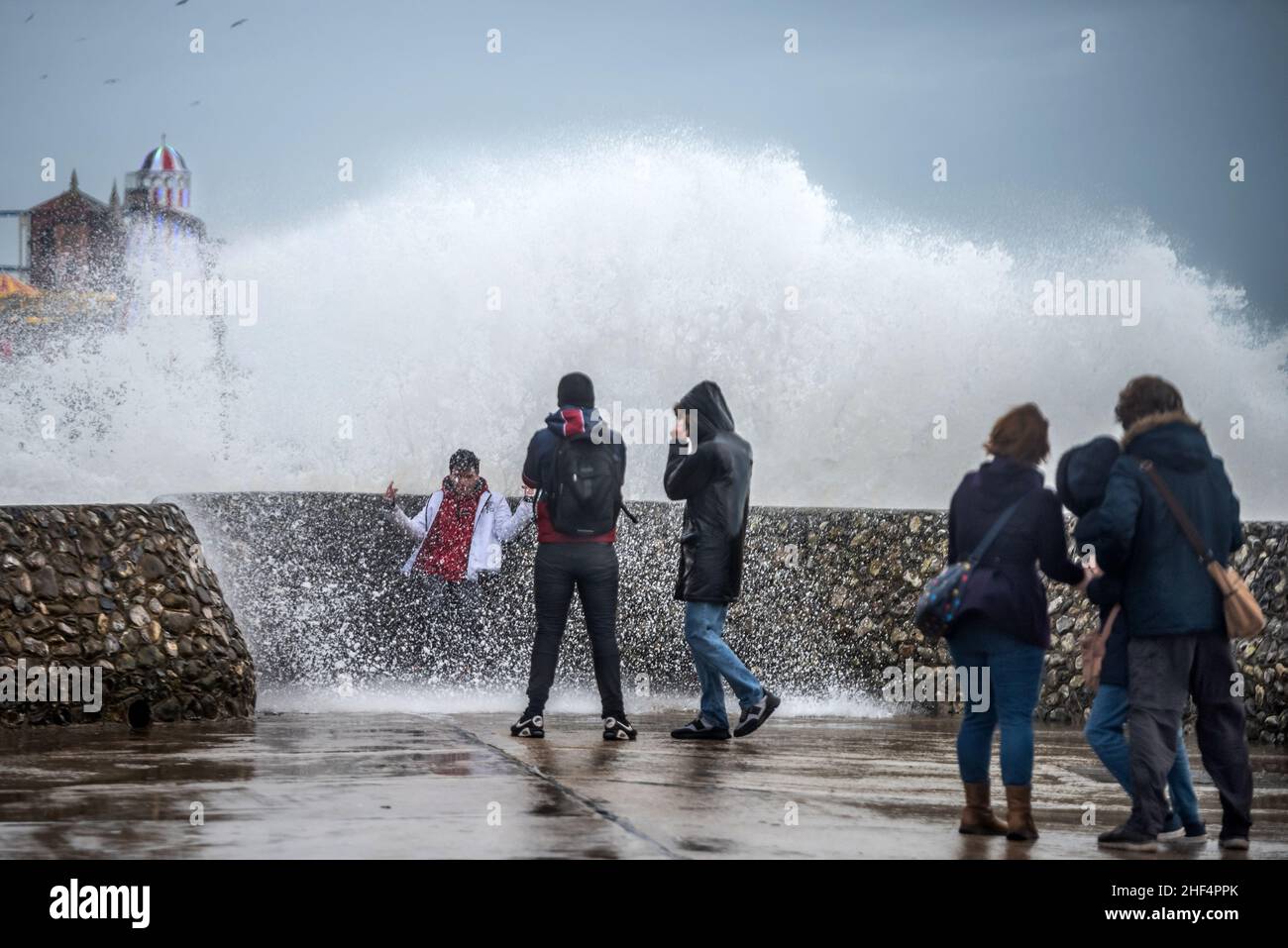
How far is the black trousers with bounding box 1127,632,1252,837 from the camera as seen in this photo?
245 inches

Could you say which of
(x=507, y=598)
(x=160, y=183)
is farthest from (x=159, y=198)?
(x=507, y=598)

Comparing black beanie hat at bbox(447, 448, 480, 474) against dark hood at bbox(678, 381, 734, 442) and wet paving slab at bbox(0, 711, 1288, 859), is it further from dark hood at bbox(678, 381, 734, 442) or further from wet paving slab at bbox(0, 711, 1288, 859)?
dark hood at bbox(678, 381, 734, 442)

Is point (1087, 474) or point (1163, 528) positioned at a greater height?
point (1087, 474)

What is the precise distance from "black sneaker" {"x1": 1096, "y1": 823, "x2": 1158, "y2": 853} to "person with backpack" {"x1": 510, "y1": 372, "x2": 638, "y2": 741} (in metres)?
3.80

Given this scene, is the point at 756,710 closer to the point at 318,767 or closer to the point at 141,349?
the point at 318,767

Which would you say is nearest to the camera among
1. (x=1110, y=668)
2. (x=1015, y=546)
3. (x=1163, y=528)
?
(x=1163, y=528)

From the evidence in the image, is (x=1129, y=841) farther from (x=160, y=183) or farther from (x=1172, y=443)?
(x=160, y=183)

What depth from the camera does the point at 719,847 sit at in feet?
18.7

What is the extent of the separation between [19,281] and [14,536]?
1850 inches

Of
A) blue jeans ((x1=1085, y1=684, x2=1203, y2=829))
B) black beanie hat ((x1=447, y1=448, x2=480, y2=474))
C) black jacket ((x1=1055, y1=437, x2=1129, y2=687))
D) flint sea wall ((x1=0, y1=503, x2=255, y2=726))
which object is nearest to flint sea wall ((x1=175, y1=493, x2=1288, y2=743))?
black beanie hat ((x1=447, y1=448, x2=480, y2=474))

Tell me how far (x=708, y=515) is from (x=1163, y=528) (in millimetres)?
3789

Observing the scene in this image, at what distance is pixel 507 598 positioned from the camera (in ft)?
45.1
